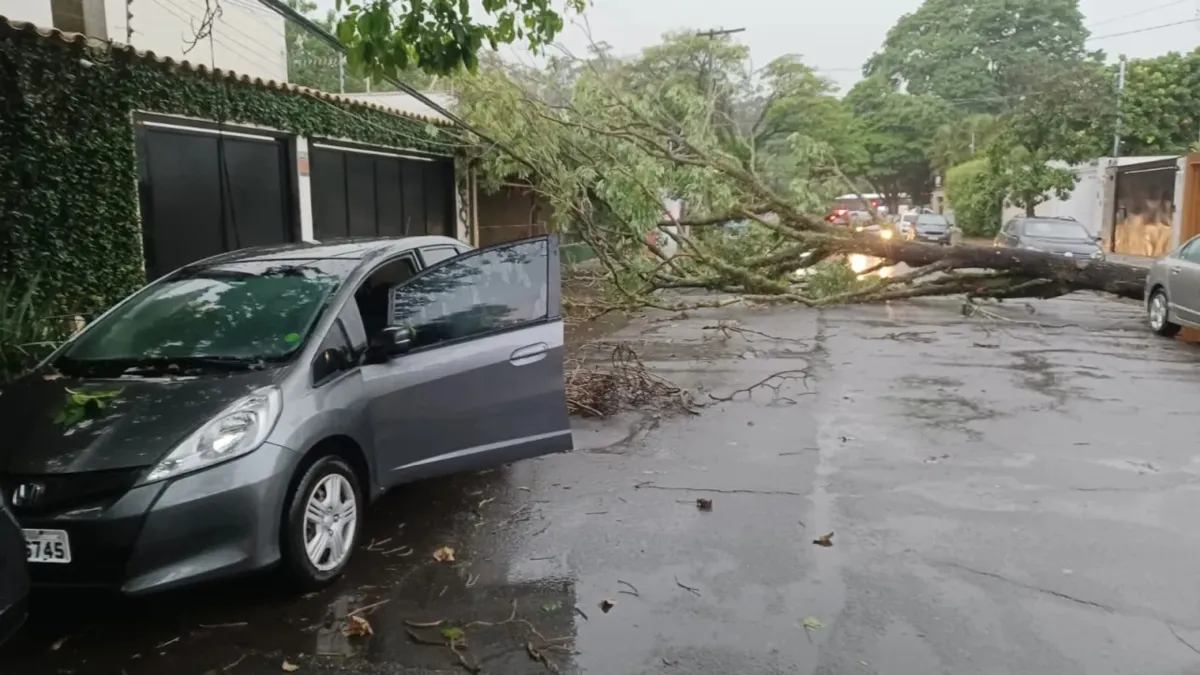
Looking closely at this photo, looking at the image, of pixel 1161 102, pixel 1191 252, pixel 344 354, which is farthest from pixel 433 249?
pixel 1161 102

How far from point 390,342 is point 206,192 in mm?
6863

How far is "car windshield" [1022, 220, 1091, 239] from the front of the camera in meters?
22.0

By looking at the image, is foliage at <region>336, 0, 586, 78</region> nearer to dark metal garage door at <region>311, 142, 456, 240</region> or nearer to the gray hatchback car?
the gray hatchback car

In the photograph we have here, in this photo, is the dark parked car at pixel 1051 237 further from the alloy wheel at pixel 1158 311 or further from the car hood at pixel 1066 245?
the alloy wheel at pixel 1158 311

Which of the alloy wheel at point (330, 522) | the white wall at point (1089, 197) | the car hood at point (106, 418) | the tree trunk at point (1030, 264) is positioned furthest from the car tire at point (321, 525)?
the white wall at point (1089, 197)

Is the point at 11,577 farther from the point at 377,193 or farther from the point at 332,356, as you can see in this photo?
the point at 377,193

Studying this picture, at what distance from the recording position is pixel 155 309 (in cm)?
536

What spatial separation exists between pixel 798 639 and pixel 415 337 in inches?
98.1

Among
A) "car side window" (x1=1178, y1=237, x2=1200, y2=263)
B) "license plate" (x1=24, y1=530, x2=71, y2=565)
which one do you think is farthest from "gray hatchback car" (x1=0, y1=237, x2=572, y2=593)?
"car side window" (x1=1178, y1=237, x2=1200, y2=263)

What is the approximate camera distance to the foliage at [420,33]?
5.93 meters

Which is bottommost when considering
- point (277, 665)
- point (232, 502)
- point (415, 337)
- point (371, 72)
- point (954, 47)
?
point (277, 665)

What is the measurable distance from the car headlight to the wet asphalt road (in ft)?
2.49

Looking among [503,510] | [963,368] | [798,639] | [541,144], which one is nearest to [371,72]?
[503,510]

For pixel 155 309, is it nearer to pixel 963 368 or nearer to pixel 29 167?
pixel 29 167
